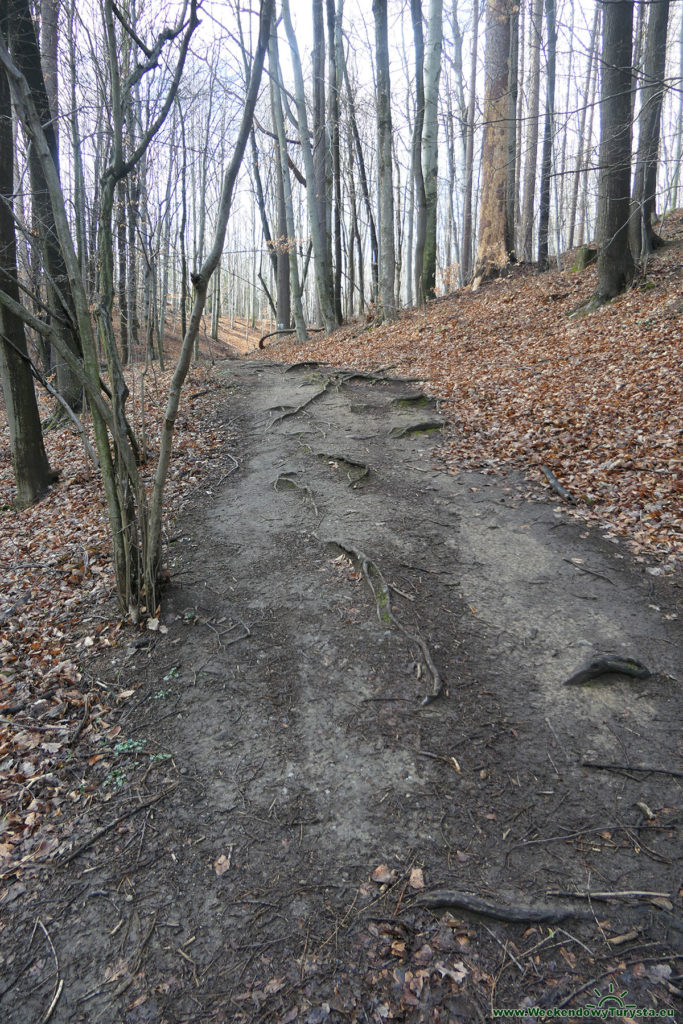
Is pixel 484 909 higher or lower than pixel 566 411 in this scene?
lower

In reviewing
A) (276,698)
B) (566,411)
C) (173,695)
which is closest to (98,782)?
(173,695)

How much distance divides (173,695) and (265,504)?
312 cm

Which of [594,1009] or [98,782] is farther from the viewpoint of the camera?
[98,782]

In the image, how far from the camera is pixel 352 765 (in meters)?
3.34

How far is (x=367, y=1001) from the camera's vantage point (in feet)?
7.59

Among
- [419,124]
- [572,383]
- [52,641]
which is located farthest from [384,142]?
[52,641]

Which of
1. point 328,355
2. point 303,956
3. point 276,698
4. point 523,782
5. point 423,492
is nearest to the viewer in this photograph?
point 303,956

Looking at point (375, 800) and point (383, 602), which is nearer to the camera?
point (375, 800)

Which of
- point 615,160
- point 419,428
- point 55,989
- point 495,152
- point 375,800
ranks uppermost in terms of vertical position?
point 495,152

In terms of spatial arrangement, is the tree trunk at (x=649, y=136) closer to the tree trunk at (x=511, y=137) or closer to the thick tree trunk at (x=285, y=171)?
the tree trunk at (x=511, y=137)

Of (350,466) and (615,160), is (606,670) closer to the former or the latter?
(350,466)

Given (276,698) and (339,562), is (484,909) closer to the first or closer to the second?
(276,698)

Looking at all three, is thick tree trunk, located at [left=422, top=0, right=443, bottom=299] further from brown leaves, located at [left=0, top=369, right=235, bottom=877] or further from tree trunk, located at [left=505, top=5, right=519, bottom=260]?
brown leaves, located at [left=0, top=369, right=235, bottom=877]

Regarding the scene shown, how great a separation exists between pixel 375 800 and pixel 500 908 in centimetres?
80
